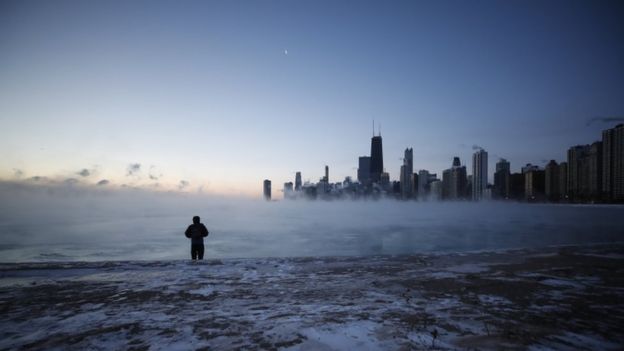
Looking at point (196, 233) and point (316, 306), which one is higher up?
point (196, 233)

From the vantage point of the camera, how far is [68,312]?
5855 mm

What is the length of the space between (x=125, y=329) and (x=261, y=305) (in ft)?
7.57

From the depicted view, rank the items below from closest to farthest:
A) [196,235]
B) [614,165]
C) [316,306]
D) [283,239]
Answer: [316,306]
[196,235]
[283,239]
[614,165]

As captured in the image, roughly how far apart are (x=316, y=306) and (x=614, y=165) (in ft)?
790

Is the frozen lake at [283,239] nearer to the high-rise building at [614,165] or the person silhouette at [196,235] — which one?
the person silhouette at [196,235]

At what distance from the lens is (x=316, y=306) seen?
19.9 ft

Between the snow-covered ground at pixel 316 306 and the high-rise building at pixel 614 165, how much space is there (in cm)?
22763

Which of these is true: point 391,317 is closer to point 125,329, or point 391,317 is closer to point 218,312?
point 218,312

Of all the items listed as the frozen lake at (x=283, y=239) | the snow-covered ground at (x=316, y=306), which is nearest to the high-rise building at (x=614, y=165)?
the frozen lake at (x=283, y=239)

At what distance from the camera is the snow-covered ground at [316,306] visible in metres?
4.52

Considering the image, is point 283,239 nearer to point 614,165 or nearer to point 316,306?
point 316,306

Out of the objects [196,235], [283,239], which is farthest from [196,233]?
[283,239]

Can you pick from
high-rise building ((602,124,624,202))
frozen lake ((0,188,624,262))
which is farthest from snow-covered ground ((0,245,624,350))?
high-rise building ((602,124,624,202))

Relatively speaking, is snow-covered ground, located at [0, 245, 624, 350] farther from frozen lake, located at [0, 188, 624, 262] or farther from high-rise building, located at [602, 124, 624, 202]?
high-rise building, located at [602, 124, 624, 202]
